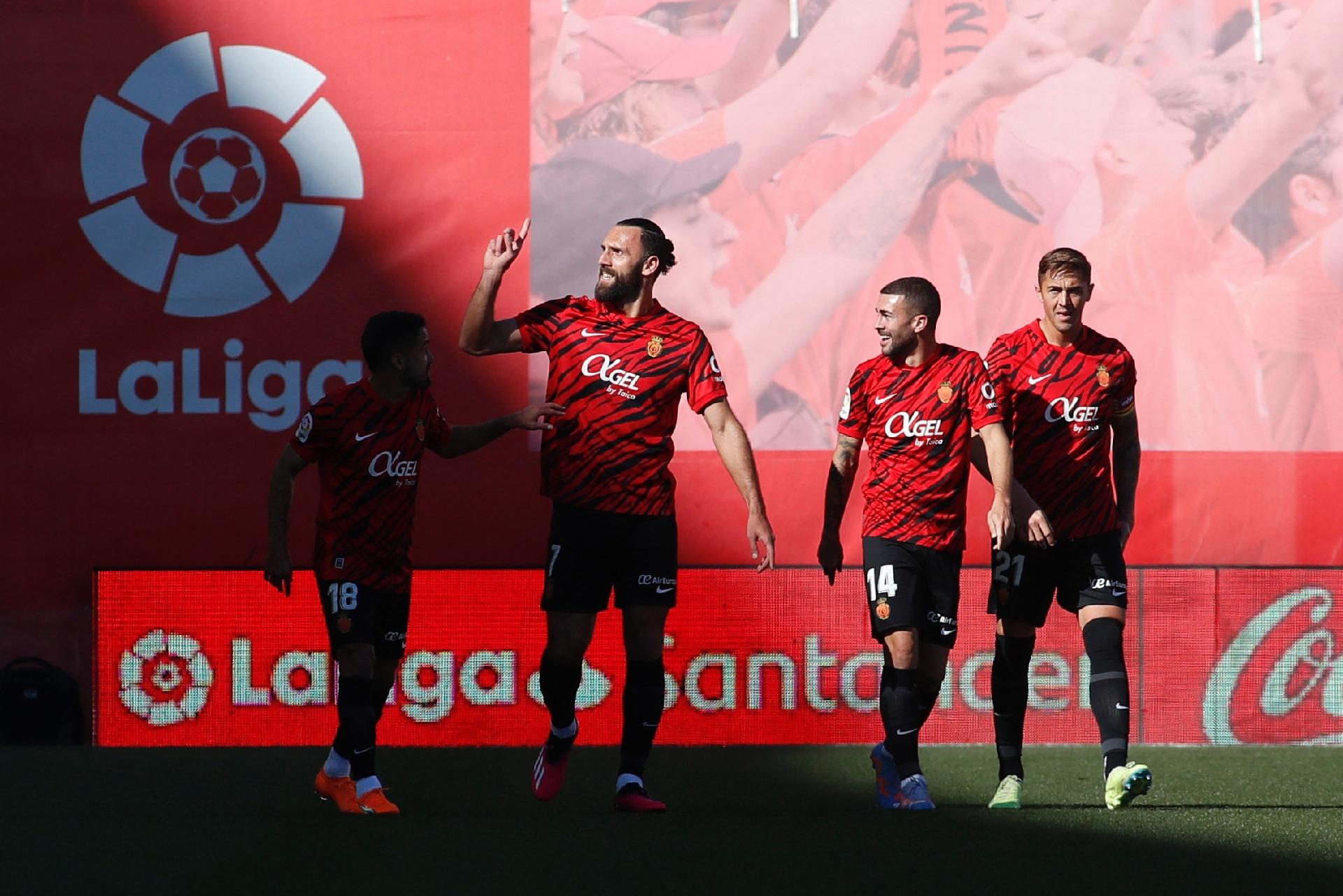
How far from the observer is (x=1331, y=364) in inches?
385

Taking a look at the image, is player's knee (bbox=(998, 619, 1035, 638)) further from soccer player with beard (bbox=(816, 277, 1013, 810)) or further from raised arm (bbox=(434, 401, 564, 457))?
raised arm (bbox=(434, 401, 564, 457))

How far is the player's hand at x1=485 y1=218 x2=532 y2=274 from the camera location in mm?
5363

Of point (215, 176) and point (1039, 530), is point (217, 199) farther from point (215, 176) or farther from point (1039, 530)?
point (1039, 530)

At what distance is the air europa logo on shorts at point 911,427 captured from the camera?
234 inches

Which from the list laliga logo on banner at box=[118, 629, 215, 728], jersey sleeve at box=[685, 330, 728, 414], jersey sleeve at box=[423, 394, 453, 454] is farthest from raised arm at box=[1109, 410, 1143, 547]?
laliga logo on banner at box=[118, 629, 215, 728]

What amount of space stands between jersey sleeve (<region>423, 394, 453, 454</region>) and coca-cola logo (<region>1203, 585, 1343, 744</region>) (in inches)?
198

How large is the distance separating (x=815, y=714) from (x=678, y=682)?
2.54 feet

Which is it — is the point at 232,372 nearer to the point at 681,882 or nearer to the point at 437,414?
the point at 437,414

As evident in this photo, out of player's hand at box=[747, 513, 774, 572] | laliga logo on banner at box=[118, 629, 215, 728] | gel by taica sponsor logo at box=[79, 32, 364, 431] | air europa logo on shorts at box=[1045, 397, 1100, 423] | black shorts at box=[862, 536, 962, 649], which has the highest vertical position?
gel by taica sponsor logo at box=[79, 32, 364, 431]

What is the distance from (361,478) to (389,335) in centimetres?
52

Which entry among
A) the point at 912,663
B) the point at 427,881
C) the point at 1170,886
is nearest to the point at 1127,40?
the point at 912,663

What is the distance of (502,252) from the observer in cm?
543

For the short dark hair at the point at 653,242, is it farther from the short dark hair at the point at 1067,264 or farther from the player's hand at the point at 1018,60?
the player's hand at the point at 1018,60

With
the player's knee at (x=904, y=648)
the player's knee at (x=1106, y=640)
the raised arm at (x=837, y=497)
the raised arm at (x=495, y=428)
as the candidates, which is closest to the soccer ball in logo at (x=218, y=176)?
the raised arm at (x=495, y=428)
